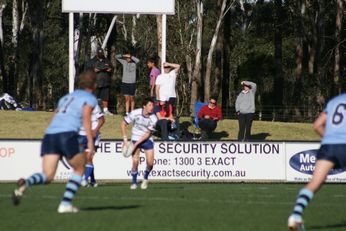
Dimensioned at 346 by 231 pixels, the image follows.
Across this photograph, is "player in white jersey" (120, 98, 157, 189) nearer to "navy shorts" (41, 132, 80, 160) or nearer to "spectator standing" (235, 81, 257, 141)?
"navy shorts" (41, 132, 80, 160)

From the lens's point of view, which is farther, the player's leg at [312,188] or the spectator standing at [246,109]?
the spectator standing at [246,109]

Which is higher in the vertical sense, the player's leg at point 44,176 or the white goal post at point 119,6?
the white goal post at point 119,6

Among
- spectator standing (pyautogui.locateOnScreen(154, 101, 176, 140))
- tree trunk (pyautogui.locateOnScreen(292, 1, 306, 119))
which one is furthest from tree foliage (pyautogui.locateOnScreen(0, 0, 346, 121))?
spectator standing (pyautogui.locateOnScreen(154, 101, 176, 140))

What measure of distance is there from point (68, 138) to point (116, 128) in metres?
19.3

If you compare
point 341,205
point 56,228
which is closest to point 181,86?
point 341,205

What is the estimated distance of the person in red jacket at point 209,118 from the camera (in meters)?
30.0

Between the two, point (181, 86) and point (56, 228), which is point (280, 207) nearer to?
point (56, 228)

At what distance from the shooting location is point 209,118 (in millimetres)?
30047

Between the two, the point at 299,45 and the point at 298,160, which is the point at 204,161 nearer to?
the point at 298,160

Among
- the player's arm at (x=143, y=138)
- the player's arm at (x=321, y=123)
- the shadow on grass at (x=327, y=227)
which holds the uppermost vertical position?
the player's arm at (x=321, y=123)

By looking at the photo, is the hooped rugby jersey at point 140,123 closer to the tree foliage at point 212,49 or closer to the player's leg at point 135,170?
the player's leg at point 135,170

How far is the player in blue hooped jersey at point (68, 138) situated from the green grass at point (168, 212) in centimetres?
52

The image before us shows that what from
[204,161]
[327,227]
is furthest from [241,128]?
[327,227]

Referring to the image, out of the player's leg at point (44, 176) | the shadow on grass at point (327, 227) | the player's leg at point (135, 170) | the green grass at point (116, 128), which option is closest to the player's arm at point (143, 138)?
the player's leg at point (135, 170)
